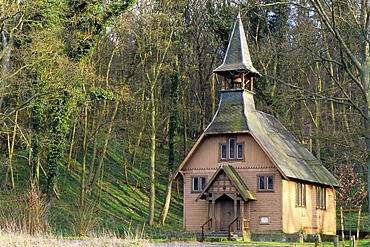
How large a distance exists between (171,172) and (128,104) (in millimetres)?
5769

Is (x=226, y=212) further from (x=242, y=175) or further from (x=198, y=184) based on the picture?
(x=198, y=184)

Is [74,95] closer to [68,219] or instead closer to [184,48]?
[68,219]

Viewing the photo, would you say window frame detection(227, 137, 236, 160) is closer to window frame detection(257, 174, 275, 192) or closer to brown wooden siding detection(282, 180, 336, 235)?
window frame detection(257, 174, 275, 192)

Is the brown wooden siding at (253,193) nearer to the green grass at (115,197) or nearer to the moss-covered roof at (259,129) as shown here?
the moss-covered roof at (259,129)

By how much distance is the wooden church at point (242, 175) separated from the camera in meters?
34.0

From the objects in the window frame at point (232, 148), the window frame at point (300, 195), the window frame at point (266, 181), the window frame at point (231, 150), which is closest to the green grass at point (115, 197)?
the window frame at point (231, 150)

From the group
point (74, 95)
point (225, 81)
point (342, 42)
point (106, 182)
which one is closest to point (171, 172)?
point (106, 182)

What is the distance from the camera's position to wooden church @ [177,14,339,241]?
3397 centimetres

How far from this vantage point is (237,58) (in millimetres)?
37281

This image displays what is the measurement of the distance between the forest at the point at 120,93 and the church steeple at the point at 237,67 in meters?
1.83

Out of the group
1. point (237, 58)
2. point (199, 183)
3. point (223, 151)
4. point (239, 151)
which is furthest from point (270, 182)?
point (237, 58)

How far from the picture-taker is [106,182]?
45.0m

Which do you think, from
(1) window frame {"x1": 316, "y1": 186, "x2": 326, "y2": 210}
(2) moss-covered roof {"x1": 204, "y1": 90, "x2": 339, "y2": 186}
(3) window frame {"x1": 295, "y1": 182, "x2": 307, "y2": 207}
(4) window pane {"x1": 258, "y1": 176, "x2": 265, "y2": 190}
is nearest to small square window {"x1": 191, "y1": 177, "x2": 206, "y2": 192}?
(2) moss-covered roof {"x1": 204, "y1": 90, "x2": 339, "y2": 186}

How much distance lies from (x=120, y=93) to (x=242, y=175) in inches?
309
